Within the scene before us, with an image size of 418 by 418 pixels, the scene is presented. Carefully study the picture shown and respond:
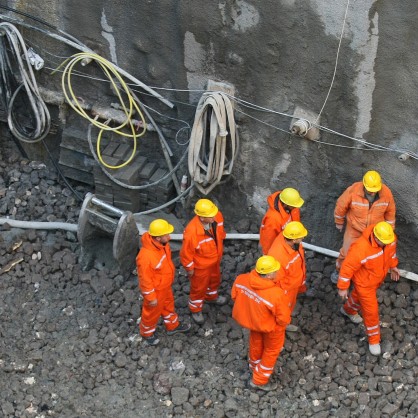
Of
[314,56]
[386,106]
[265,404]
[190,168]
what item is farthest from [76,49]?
[265,404]

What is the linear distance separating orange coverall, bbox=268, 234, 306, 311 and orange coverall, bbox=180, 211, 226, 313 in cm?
62

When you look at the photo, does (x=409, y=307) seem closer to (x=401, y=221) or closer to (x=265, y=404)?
(x=401, y=221)

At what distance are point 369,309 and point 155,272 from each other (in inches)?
81.8

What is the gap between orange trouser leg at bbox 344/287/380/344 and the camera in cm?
765

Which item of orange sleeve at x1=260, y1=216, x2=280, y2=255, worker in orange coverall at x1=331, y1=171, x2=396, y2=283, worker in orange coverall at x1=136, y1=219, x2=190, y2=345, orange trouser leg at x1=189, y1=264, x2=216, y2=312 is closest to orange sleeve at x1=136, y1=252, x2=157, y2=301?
worker in orange coverall at x1=136, y1=219, x2=190, y2=345

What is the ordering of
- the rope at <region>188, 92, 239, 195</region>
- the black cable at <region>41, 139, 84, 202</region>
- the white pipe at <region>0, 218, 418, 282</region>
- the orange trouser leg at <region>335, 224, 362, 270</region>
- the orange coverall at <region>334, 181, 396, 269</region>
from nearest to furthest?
the orange coverall at <region>334, 181, 396, 269</region> < the orange trouser leg at <region>335, 224, 362, 270</region> < the rope at <region>188, 92, 239, 195</region> < the white pipe at <region>0, 218, 418, 282</region> < the black cable at <region>41, 139, 84, 202</region>

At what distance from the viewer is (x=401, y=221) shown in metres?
8.35

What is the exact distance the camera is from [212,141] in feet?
27.9

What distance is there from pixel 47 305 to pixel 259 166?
276 cm

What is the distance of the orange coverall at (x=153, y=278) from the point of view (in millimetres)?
7574

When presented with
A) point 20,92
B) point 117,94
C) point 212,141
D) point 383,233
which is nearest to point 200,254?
point 212,141

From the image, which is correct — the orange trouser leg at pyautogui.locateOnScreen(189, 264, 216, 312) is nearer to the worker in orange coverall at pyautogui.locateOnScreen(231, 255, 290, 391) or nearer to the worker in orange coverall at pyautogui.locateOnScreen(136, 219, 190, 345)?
the worker in orange coverall at pyautogui.locateOnScreen(136, 219, 190, 345)

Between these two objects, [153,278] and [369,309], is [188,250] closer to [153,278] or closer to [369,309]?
[153,278]

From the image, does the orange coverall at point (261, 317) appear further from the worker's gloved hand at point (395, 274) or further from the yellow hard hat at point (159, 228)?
the worker's gloved hand at point (395, 274)
